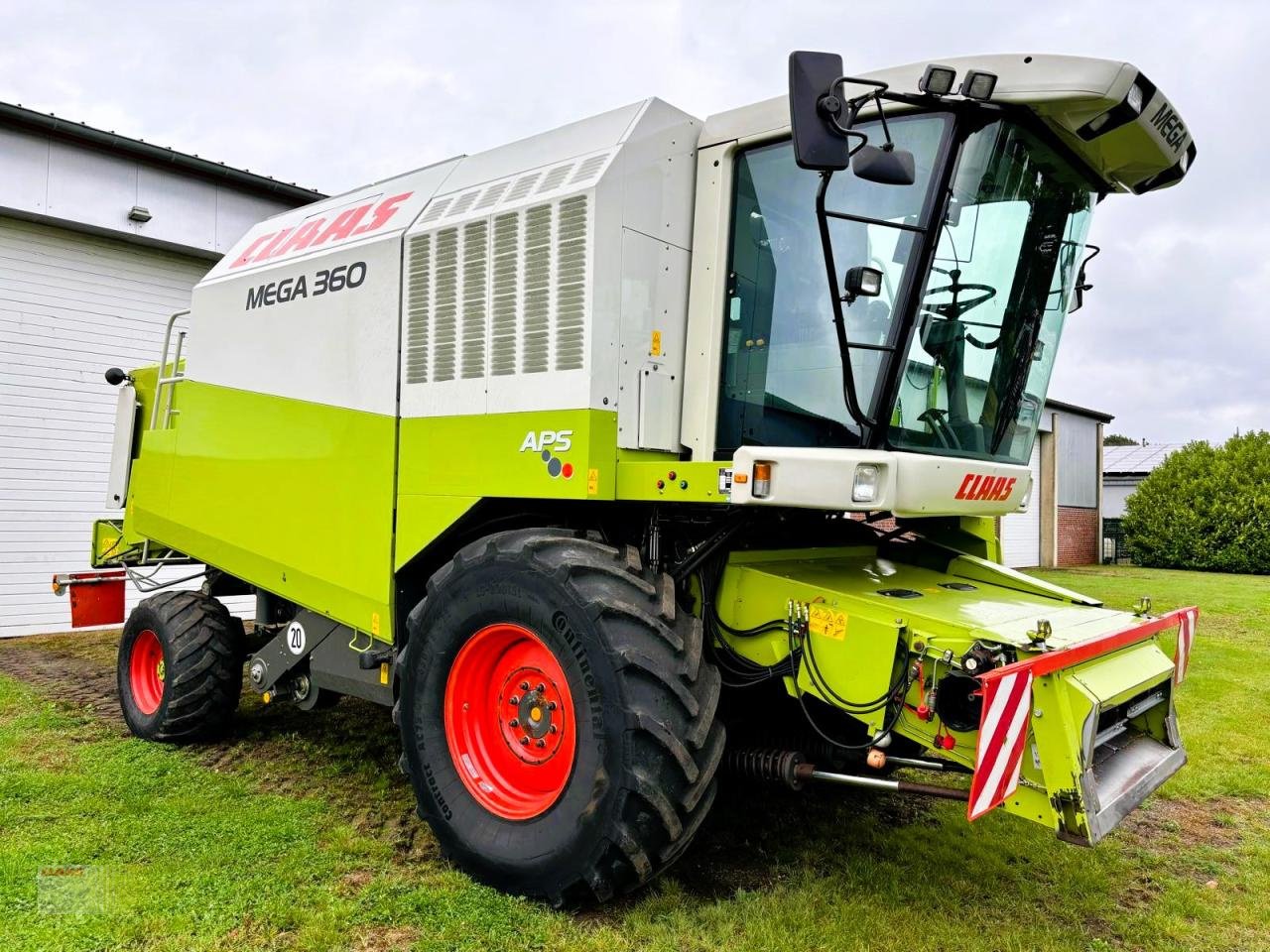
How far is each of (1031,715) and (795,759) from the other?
0.97m

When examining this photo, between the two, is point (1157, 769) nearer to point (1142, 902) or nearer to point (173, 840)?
point (1142, 902)

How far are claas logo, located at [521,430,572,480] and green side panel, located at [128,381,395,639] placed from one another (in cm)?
93

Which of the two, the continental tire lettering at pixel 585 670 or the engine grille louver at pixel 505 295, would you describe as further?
the engine grille louver at pixel 505 295

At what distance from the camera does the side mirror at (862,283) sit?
3508mm

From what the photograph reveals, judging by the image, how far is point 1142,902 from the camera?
3893 millimetres

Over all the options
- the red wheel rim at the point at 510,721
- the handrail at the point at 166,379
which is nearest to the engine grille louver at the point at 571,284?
the red wheel rim at the point at 510,721

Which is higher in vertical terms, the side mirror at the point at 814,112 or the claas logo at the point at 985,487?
the side mirror at the point at 814,112

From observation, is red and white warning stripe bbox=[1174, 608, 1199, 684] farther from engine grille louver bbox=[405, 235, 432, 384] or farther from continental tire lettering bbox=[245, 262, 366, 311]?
continental tire lettering bbox=[245, 262, 366, 311]

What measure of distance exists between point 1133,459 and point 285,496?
4428 centimetres

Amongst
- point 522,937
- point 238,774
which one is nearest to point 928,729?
point 522,937

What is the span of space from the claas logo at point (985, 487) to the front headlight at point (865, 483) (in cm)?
58

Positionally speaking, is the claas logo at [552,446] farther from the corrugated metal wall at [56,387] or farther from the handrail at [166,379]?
the corrugated metal wall at [56,387]

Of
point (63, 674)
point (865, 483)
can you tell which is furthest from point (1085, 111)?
point (63, 674)

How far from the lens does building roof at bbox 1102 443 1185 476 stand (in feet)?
134
